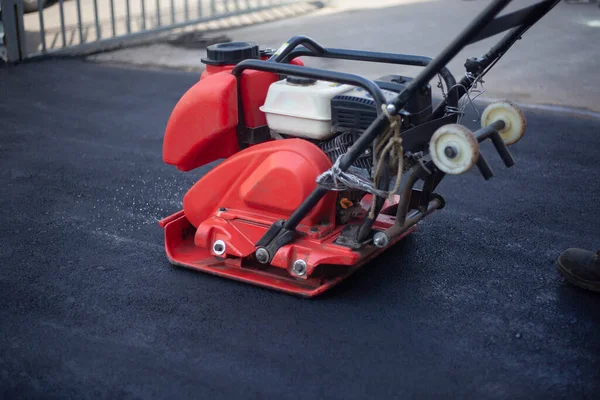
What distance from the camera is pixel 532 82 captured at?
20.2 ft

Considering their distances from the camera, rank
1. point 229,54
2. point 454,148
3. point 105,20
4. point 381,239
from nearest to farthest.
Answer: point 454,148, point 381,239, point 229,54, point 105,20

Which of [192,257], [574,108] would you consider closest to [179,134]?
[192,257]

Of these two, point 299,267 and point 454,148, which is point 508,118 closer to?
point 454,148

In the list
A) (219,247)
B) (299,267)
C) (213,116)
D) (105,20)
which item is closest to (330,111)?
(213,116)

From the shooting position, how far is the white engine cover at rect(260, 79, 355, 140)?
2.81 meters

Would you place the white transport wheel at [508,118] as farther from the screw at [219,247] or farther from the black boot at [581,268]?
the screw at [219,247]

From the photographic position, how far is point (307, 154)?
2.83 m

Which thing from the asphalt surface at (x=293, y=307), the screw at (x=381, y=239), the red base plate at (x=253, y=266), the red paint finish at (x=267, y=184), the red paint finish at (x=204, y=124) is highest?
the red paint finish at (x=204, y=124)

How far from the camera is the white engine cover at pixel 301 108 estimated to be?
111 inches

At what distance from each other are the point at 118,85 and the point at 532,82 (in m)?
3.48

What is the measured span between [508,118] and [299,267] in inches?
38.6

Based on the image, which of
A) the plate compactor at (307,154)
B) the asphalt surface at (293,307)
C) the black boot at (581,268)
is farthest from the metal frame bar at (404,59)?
the black boot at (581,268)

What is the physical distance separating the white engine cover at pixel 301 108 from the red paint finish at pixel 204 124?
0.15 m

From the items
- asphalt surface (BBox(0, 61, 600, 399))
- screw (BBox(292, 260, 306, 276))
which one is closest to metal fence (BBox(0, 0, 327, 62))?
asphalt surface (BBox(0, 61, 600, 399))
